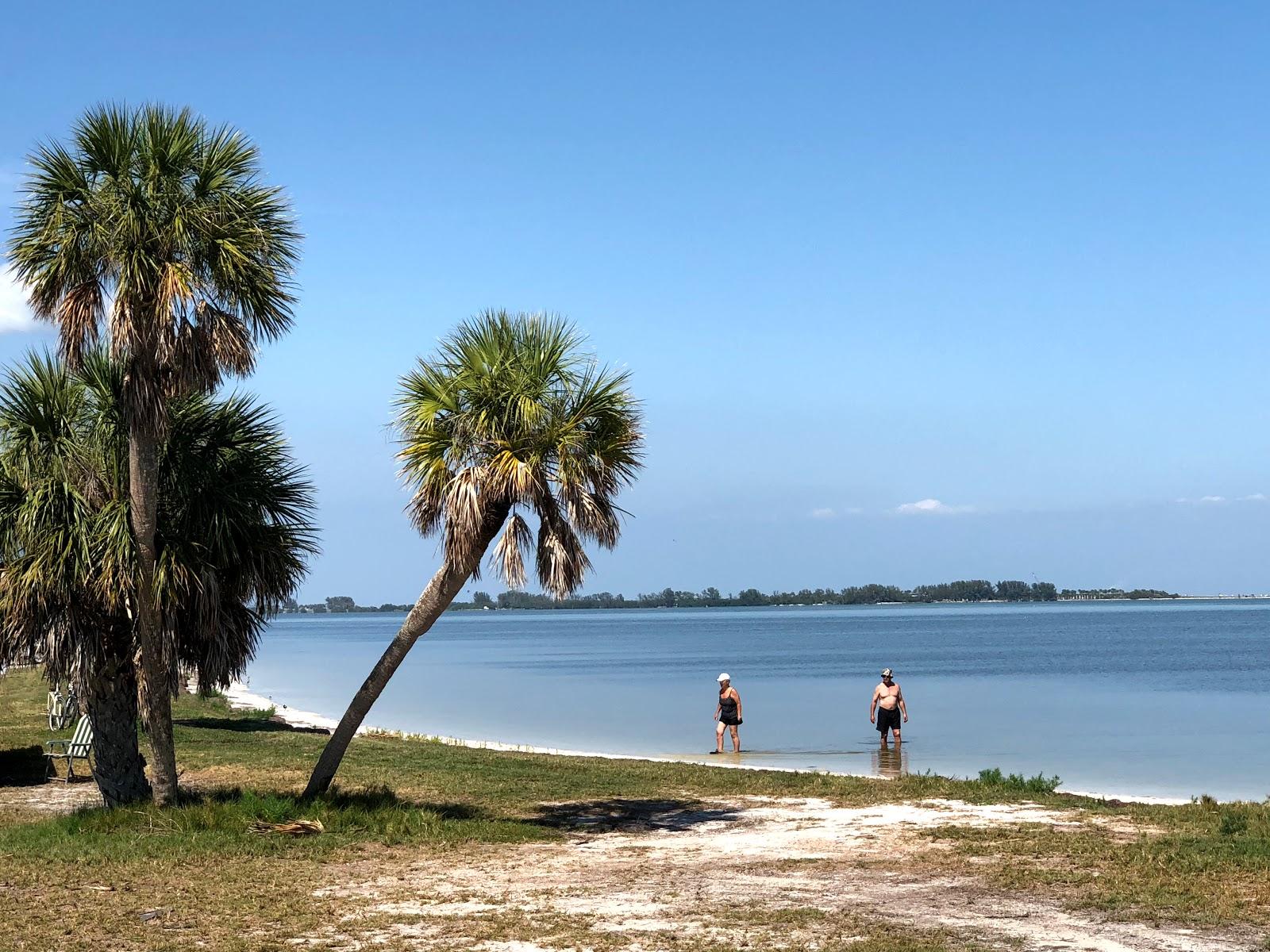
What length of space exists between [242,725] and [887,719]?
13.3 metres

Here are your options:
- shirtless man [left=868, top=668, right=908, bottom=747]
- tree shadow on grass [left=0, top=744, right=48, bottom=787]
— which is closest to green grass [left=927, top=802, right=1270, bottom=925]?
shirtless man [left=868, top=668, right=908, bottom=747]

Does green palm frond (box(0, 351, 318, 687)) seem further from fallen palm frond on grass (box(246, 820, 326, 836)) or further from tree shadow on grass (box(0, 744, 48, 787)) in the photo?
tree shadow on grass (box(0, 744, 48, 787))

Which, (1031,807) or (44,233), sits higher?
(44,233)

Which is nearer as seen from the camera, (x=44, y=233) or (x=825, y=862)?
(x=825, y=862)

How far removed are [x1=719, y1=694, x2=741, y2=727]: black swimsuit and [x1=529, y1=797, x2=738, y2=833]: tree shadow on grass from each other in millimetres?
10032

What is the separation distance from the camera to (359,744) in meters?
23.9

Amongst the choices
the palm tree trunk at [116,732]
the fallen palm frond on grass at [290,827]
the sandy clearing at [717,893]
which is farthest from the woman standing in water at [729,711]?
the fallen palm frond on grass at [290,827]

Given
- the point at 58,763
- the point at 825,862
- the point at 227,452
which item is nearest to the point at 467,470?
the point at 227,452

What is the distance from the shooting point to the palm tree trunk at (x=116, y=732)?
14.4 m

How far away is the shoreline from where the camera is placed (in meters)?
19.3

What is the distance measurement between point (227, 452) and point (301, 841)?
14.6 ft

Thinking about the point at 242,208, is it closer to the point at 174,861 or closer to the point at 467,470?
the point at 467,470

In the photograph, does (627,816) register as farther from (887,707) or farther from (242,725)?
(242,725)

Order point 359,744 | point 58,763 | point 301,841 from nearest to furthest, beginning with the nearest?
point 301,841 < point 58,763 < point 359,744
